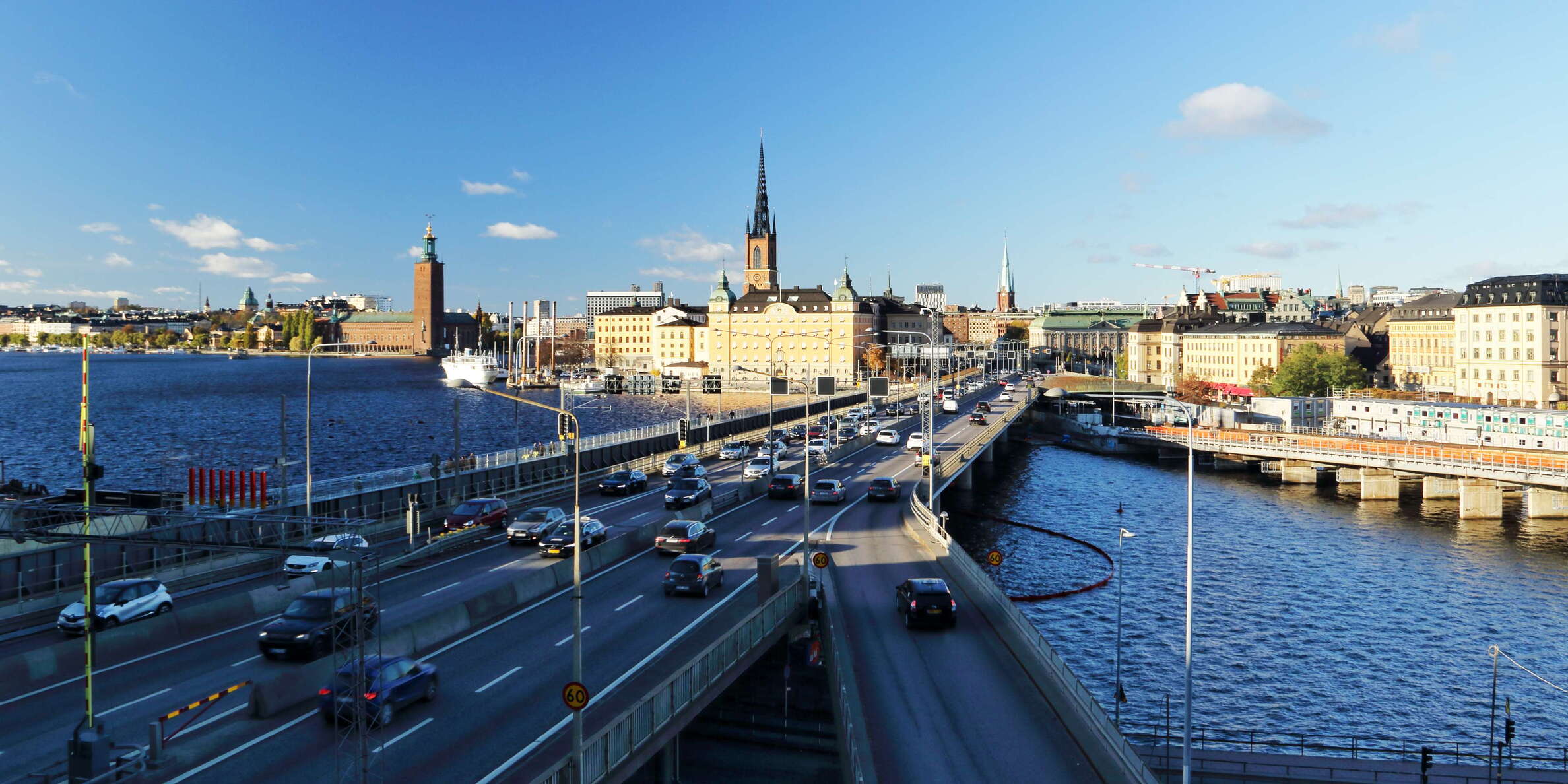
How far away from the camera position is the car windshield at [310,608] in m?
24.3

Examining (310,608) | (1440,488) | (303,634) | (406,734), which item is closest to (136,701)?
(303,634)

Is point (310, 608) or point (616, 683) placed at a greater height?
point (310, 608)

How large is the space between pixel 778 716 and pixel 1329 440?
79.6 meters

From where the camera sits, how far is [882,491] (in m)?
52.8

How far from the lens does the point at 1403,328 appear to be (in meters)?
157

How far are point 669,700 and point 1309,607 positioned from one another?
1451 inches

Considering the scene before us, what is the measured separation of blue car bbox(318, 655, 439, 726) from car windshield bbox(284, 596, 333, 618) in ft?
12.7

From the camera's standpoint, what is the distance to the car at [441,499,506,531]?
40.5m

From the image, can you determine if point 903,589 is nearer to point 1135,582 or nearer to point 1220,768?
point 1220,768

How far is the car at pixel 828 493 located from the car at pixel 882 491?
149 centimetres

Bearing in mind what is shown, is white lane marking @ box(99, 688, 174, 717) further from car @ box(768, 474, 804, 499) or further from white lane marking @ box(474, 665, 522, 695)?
car @ box(768, 474, 804, 499)

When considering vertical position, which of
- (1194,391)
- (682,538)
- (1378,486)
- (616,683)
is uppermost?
(1194,391)

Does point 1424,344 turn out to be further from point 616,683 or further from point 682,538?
point 616,683

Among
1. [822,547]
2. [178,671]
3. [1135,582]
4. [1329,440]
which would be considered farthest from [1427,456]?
[178,671]
